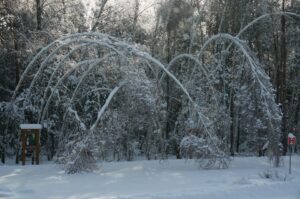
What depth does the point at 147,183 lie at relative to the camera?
41.0 feet

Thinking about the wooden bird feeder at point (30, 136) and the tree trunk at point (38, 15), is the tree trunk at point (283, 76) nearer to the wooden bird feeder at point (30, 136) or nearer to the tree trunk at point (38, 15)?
the tree trunk at point (38, 15)

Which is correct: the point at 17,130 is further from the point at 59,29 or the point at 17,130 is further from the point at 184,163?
the point at 184,163

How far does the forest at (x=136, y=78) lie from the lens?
15.5 meters

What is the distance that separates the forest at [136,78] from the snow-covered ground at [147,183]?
0.74 m

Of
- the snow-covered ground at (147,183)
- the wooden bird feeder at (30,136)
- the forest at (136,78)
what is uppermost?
the forest at (136,78)

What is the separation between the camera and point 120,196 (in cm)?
1016

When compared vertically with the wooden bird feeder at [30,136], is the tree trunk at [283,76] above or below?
above

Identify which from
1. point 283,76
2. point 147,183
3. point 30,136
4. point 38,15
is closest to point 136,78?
point 147,183

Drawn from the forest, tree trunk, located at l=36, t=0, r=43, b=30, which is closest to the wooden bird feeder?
the forest

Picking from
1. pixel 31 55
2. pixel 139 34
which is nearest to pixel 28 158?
pixel 31 55

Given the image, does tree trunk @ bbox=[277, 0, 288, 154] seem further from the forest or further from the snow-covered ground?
the snow-covered ground

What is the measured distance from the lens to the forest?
50.8 ft

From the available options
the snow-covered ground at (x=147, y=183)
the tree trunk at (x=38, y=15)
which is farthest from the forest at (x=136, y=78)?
the snow-covered ground at (x=147, y=183)

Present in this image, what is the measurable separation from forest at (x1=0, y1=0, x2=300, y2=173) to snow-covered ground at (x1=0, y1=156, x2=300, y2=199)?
0.74 meters
